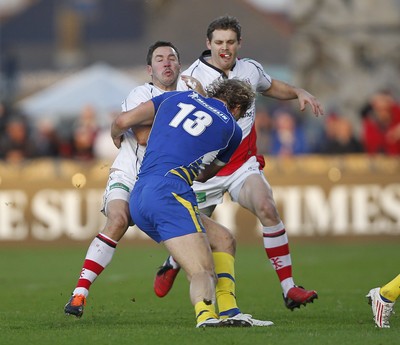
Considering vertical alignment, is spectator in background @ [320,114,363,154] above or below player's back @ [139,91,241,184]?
above

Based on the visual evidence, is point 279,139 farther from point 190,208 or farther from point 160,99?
point 190,208

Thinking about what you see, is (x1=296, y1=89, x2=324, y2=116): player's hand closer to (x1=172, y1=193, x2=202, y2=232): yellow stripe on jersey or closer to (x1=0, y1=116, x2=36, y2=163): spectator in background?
(x1=172, y1=193, x2=202, y2=232): yellow stripe on jersey

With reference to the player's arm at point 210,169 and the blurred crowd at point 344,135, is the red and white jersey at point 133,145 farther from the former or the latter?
the blurred crowd at point 344,135

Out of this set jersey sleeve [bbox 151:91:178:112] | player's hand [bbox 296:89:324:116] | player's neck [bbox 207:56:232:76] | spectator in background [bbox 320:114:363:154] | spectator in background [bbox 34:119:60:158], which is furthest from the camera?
spectator in background [bbox 34:119:60:158]

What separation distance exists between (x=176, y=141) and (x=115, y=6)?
246ft

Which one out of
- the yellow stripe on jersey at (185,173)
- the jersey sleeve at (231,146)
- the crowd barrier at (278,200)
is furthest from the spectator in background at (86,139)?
the yellow stripe on jersey at (185,173)

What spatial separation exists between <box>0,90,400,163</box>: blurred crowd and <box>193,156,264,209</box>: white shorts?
8927mm

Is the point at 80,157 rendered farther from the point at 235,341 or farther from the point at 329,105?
the point at 235,341

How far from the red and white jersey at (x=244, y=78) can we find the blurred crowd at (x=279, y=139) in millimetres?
8797

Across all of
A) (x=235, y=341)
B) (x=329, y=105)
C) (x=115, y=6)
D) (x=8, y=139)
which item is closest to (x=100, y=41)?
(x=115, y=6)

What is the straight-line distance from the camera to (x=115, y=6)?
84375 mm

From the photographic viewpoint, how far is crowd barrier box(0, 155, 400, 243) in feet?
69.9

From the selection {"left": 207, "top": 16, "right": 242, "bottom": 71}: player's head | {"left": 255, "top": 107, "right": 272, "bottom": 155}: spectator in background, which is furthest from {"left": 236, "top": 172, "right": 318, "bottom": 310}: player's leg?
{"left": 255, "top": 107, "right": 272, "bottom": 155}: spectator in background

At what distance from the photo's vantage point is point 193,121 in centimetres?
1030
